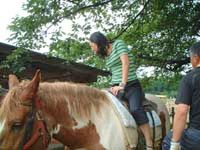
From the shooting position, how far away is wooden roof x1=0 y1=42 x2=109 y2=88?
12706 mm

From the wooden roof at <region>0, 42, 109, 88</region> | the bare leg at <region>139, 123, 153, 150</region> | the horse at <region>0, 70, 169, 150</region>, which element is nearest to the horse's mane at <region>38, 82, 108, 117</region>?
the horse at <region>0, 70, 169, 150</region>

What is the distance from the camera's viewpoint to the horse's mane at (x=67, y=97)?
15.7 ft

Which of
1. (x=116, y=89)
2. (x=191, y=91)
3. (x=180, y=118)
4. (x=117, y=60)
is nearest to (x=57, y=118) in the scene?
(x=116, y=89)

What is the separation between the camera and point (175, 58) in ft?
55.8

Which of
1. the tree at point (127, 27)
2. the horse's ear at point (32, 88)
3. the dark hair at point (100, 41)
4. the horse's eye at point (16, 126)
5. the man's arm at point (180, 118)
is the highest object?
the tree at point (127, 27)

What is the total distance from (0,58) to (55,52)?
7.62 feet

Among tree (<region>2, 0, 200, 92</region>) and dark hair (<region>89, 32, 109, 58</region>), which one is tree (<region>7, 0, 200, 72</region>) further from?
dark hair (<region>89, 32, 109, 58</region>)

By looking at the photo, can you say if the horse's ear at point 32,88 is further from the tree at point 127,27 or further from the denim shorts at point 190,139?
the tree at point 127,27

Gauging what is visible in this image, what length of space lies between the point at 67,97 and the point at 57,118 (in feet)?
0.89

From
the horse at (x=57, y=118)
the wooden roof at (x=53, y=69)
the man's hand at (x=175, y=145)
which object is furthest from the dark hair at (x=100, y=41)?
the wooden roof at (x=53, y=69)

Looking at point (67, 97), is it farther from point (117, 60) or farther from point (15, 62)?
point (15, 62)

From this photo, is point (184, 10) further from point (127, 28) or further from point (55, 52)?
point (55, 52)

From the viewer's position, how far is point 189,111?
457 centimetres

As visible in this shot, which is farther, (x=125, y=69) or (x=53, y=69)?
(x=53, y=69)
